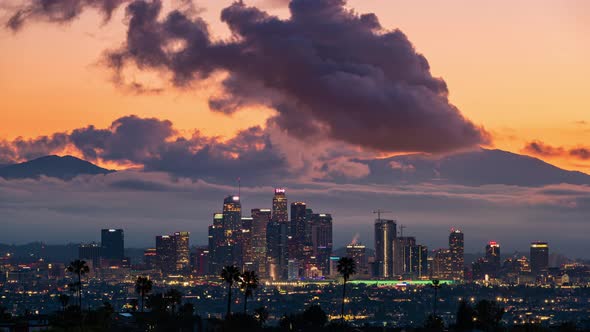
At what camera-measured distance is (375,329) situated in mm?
196125

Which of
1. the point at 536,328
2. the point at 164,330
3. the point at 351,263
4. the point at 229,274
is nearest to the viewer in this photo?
the point at 536,328

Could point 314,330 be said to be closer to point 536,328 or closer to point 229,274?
point 229,274

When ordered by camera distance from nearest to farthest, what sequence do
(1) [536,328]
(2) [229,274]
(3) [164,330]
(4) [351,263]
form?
(1) [536,328] < (3) [164,330] < (2) [229,274] < (4) [351,263]

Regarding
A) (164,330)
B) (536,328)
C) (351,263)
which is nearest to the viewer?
(536,328)

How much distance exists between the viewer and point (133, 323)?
168 m

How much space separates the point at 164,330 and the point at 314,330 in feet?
107

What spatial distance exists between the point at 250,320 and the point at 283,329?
6.16 m

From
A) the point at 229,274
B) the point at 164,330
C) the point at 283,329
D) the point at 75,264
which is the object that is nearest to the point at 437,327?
the point at 283,329

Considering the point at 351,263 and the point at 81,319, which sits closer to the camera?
the point at 81,319

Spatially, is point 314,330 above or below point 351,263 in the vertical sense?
below

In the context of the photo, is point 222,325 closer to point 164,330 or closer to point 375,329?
point 164,330

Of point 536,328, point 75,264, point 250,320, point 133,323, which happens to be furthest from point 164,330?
point 536,328

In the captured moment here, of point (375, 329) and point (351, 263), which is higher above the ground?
point (351, 263)

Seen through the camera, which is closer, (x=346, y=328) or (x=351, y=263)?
(x=346, y=328)
